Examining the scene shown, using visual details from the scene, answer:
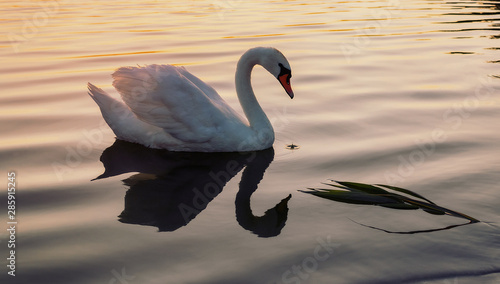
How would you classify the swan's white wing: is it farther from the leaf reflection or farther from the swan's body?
the leaf reflection

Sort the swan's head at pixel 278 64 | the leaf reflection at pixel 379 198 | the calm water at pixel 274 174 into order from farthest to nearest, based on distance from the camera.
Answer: the swan's head at pixel 278 64 < the leaf reflection at pixel 379 198 < the calm water at pixel 274 174

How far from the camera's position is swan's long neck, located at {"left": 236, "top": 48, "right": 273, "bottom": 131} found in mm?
7838

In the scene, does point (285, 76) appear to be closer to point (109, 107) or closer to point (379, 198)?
point (109, 107)

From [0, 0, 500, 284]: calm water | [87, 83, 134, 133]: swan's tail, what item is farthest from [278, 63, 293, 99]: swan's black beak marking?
[87, 83, 134, 133]: swan's tail

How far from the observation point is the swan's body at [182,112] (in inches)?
295

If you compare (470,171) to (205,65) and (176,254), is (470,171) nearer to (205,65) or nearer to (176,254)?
(176,254)

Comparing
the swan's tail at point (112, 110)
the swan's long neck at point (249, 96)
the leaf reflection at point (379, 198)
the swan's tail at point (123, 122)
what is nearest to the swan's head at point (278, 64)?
the swan's long neck at point (249, 96)

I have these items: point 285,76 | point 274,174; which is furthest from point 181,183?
point 285,76

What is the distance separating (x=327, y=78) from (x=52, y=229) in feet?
23.2

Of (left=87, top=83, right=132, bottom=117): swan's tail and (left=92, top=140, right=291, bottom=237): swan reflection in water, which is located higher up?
(left=87, top=83, right=132, bottom=117): swan's tail

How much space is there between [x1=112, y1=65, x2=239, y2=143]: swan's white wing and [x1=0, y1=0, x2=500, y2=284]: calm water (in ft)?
1.01

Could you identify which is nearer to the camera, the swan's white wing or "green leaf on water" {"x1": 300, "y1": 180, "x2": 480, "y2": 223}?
"green leaf on water" {"x1": 300, "y1": 180, "x2": 480, "y2": 223}

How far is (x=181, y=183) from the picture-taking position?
668 cm

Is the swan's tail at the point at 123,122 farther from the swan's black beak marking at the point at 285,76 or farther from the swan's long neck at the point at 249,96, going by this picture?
the swan's black beak marking at the point at 285,76
